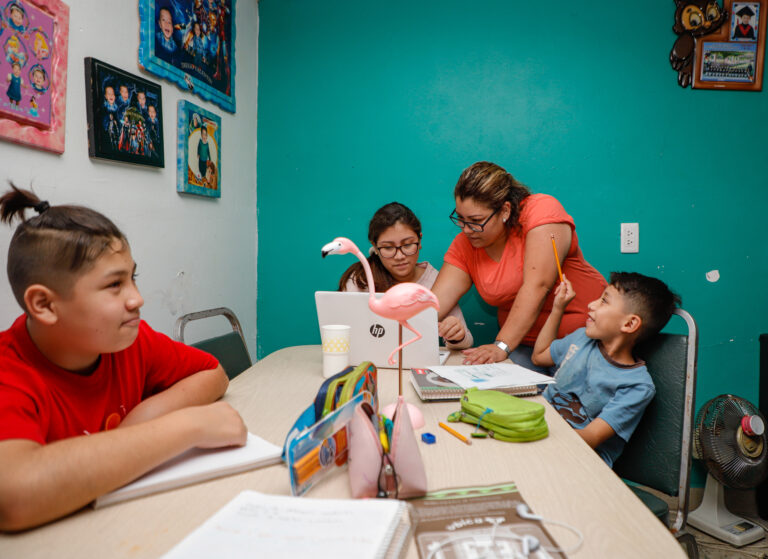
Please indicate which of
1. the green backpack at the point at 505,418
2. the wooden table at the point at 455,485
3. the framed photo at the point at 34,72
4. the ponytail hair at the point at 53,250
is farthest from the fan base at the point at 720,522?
the framed photo at the point at 34,72

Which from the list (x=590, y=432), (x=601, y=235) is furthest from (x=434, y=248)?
(x=590, y=432)

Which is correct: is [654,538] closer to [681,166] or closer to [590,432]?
[590,432]

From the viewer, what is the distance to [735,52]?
2287mm

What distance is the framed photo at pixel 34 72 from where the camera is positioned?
1.10 metres

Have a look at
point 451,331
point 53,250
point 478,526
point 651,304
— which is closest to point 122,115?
point 53,250

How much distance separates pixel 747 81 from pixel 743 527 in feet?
6.41

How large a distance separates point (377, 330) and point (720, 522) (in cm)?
167

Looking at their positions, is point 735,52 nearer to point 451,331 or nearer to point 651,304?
point 651,304

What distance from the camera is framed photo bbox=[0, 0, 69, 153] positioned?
1103mm

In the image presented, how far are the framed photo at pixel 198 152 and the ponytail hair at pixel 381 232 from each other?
0.69 meters

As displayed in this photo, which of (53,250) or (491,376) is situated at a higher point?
(53,250)

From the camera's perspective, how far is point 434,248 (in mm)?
2467

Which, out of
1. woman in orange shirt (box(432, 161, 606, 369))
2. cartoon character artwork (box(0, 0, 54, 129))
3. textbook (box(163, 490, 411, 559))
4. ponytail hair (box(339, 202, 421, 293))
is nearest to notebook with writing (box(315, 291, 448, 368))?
woman in orange shirt (box(432, 161, 606, 369))

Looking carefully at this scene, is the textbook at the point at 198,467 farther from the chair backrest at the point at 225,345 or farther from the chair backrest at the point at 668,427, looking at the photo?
the chair backrest at the point at 668,427
